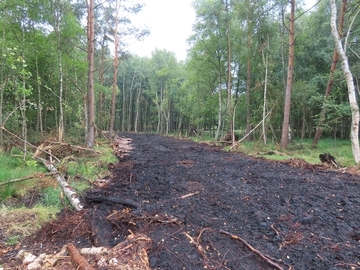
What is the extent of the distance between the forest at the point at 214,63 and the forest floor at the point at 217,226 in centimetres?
388

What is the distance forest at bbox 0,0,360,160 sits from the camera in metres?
7.80

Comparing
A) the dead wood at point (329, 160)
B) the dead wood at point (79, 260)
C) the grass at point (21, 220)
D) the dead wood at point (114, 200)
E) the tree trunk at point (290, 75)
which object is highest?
the tree trunk at point (290, 75)

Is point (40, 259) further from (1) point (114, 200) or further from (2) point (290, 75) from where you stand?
(2) point (290, 75)

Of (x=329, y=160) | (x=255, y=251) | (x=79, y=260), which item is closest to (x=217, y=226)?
(x=255, y=251)

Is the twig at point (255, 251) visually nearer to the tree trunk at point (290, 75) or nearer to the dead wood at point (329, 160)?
the dead wood at point (329, 160)

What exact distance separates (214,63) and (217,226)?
1484 centimetres

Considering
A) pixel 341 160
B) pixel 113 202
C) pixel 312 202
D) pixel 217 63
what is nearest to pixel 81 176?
pixel 113 202

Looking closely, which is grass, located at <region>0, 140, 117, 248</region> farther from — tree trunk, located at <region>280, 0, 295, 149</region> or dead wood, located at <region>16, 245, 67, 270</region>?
tree trunk, located at <region>280, 0, 295, 149</region>

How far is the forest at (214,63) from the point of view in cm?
780

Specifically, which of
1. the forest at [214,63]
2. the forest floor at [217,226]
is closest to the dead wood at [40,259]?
the forest floor at [217,226]

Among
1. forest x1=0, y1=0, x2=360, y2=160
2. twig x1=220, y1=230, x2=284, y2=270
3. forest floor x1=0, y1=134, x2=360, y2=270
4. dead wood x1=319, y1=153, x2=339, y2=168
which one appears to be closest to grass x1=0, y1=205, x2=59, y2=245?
forest floor x1=0, y1=134, x2=360, y2=270

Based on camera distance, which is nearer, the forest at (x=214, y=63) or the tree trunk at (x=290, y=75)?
the forest at (x=214, y=63)

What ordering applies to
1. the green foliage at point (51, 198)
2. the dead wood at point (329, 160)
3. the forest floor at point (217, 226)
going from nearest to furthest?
the forest floor at point (217, 226) < the green foliage at point (51, 198) < the dead wood at point (329, 160)

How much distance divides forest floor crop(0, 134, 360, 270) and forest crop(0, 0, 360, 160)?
388cm
